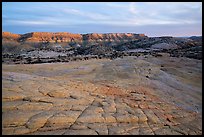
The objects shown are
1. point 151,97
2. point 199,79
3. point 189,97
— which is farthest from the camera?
point 199,79

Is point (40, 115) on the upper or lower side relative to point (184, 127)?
upper

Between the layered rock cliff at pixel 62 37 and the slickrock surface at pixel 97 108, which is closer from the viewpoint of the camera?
the slickrock surface at pixel 97 108

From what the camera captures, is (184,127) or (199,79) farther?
(199,79)

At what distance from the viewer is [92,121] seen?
717cm

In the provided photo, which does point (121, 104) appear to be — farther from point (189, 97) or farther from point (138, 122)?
point (189, 97)

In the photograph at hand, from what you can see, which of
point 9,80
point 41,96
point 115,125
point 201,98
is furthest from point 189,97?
point 9,80

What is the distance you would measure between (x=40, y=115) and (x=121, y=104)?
9.39 feet

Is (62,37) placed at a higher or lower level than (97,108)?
higher

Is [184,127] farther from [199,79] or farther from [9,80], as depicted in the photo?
[199,79]

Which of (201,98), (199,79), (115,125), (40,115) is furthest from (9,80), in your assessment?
(199,79)

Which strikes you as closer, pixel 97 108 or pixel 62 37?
pixel 97 108

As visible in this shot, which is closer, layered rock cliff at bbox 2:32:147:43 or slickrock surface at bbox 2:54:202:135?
slickrock surface at bbox 2:54:202:135

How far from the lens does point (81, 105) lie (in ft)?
26.6

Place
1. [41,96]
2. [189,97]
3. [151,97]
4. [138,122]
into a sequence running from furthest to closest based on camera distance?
1. [189,97]
2. [151,97]
3. [41,96]
4. [138,122]
